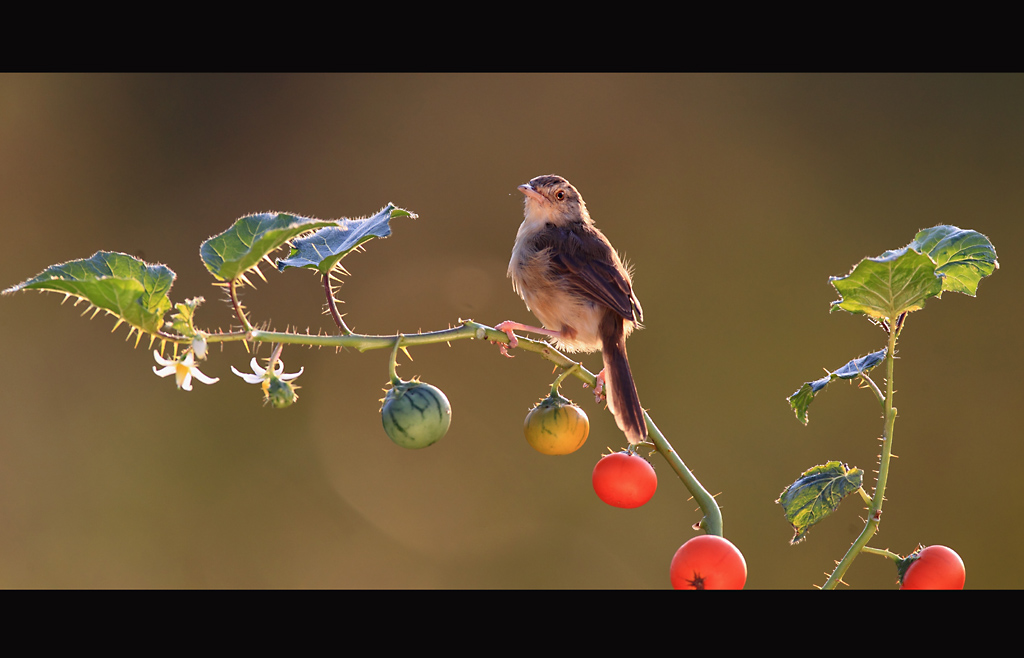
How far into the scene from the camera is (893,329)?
1.68 metres

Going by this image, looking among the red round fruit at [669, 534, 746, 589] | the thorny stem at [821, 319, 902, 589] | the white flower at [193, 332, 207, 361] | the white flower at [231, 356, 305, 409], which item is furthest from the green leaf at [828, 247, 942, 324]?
the white flower at [193, 332, 207, 361]

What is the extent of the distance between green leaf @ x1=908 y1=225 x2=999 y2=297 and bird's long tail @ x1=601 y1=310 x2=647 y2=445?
0.76 m

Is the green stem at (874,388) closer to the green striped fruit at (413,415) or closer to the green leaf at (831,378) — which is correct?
the green leaf at (831,378)

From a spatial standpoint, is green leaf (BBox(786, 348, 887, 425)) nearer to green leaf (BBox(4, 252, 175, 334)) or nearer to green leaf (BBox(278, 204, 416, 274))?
green leaf (BBox(278, 204, 416, 274))

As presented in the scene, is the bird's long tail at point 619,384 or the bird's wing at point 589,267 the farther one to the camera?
the bird's wing at point 589,267

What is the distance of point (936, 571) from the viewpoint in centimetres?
165

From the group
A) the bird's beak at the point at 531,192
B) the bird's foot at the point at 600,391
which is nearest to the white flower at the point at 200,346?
the bird's foot at the point at 600,391

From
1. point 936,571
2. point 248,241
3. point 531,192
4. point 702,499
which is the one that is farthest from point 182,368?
point 531,192

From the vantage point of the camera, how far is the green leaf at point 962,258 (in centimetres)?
175

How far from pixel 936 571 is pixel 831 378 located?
470 millimetres

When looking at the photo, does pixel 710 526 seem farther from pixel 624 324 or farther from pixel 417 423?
pixel 624 324

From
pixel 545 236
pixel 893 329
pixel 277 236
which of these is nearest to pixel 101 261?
pixel 277 236

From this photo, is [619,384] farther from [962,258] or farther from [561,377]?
[962,258]

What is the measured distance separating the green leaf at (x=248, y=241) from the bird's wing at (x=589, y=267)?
1.88 metres
